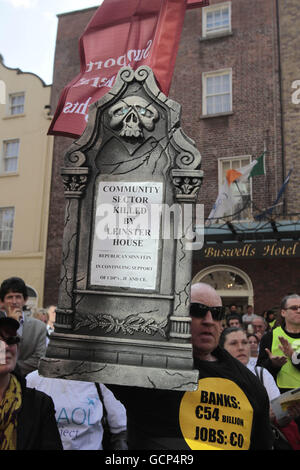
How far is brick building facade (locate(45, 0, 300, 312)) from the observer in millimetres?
13523

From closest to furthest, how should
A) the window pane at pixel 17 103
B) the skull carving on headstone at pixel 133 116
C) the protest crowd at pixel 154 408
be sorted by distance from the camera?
Answer: 1. the protest crowd at pixel 154 408
2. the skull carving on headstone at pixel 133 116
3. the window pane at pixel 17 103

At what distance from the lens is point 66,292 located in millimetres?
2156

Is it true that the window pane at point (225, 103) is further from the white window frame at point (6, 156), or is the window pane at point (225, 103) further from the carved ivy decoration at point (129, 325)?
the carved ivy decoration at point (129, 325)

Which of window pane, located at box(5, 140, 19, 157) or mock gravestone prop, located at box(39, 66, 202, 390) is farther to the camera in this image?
window pane, located at box(5, 140, 19, 157)

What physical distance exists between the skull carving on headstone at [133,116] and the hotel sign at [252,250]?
36.1 feet

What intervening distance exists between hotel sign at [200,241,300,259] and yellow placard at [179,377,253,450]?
424 inches

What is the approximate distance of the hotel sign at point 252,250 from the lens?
12.4m

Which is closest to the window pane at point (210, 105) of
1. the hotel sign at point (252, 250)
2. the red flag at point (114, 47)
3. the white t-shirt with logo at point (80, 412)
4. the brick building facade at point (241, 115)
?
the brick building facade at point (241, 115)

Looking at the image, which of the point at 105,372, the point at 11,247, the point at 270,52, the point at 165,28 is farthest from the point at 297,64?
the point at 105,372

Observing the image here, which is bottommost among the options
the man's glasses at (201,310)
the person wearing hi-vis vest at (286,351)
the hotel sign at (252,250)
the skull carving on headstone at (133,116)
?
the person wearing hi-vis vest at (286,351)

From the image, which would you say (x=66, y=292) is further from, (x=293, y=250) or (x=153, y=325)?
(x=293, y=250)

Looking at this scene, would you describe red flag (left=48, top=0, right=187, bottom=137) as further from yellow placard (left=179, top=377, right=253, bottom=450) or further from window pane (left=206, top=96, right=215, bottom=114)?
window pane (left=206, top=96, right=215, bottom=114)

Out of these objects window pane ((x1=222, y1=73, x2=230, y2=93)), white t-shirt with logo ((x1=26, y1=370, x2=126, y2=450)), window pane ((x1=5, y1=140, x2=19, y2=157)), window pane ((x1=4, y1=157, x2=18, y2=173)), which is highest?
window pane ((x1=222, y1=73, x2=230, y2=93))

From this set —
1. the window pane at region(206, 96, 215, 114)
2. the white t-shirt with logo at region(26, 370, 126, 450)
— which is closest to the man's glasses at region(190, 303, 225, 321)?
the white t-shirt with logo at region(26, 370, 126, 450)
